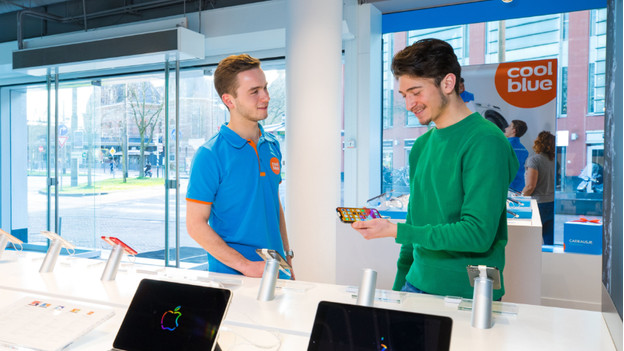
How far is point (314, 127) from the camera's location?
4.01m

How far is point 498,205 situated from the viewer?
1552 mm

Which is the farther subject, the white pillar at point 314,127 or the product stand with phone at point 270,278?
the white pillar at point 314,127

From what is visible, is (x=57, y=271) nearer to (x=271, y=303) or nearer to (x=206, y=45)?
(x=271, y=303)

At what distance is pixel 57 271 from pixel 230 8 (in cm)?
404

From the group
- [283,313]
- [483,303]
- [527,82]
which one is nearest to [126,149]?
[527,82]

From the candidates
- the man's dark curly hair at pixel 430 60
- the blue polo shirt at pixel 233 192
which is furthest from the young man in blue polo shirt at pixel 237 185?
the man's dark curly hair at pixel 430 60

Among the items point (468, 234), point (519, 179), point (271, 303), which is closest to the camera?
point (468, 234)

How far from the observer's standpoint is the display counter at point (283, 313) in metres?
1.34

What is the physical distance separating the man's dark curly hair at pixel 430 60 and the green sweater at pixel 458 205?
17cm

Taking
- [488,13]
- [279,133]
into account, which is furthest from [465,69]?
[279,133]

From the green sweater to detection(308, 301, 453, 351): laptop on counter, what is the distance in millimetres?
498

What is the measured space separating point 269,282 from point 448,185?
0.65 m

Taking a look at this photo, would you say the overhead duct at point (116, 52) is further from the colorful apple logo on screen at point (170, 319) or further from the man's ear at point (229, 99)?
the colorful apple logo on screen at point (170, 319)

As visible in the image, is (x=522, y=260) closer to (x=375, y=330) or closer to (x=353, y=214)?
(x=353, y=214)
